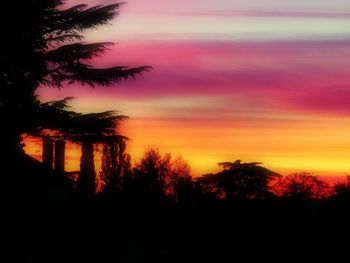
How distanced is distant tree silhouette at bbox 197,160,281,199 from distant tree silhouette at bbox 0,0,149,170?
13.4 m

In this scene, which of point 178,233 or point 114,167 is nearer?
point 178,233

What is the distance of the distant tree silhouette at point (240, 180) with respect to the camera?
163 feet

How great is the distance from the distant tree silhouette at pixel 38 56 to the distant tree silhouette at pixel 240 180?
13352 millimetres

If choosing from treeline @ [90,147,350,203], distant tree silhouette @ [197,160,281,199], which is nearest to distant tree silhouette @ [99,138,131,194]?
treeline @ [90,147,350,203]

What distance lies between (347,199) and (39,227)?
11.5m

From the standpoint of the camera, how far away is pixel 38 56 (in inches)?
1441

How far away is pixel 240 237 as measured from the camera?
31062 mm

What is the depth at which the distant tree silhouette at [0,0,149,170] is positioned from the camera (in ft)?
117

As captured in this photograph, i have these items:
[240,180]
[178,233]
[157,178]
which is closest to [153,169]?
[157,178]

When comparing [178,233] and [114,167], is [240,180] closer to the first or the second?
[178,233]

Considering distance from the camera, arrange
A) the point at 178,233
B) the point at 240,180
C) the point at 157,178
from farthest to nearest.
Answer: the point at 157,178, the point at 240,180, the point at 178,233

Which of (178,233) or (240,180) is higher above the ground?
(240,180)

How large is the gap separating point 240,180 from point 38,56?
20.5 metres

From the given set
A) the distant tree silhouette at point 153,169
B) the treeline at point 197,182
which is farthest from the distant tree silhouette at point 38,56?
the distant tree silhouette at point 153,169
